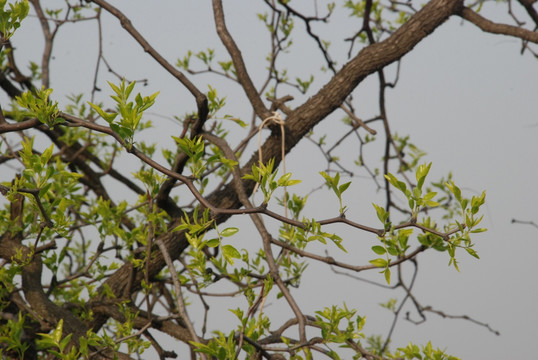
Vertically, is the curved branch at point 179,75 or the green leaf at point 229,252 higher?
the curved branch at point 179,75

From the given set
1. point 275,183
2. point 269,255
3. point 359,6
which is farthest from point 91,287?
point 359,6

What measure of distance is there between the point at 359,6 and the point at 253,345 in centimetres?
157

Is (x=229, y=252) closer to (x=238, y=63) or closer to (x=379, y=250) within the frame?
(x=379, y=250)

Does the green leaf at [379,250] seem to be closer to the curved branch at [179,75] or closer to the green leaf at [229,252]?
the green leaf at [229,252]

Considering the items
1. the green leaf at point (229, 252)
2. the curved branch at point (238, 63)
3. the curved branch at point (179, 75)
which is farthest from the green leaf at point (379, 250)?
the curved branch at point (238, 63)

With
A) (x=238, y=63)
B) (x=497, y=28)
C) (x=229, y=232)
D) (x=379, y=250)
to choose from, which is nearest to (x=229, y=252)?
(x=229, y=232)

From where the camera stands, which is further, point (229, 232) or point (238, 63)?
point (238, 63)

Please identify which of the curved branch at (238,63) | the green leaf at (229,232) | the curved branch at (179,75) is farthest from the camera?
the curved branch at (238,63)

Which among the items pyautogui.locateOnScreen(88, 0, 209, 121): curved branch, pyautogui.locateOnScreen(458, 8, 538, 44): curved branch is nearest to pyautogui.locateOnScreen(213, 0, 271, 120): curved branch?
pyautogui.locateOnScreen(88, 0, 209, 121): curved branch

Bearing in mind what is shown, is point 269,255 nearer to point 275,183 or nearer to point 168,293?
point 275,183

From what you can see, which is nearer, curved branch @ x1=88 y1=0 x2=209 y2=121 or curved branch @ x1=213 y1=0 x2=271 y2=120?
curved branch @ x1=88 y1=0 x2=209 y2=121

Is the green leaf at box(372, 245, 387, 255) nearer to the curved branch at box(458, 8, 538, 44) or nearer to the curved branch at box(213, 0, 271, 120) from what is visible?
the curved branch at box(213, 0, 271, 120)

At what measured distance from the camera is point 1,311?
137 centimetres

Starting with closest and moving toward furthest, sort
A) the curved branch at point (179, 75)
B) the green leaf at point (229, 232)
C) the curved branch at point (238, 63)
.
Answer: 1. the green leaf at point (229, 232)
2. the curved branch at point (179, 75)
3. the curved branch at point (238, 63)
